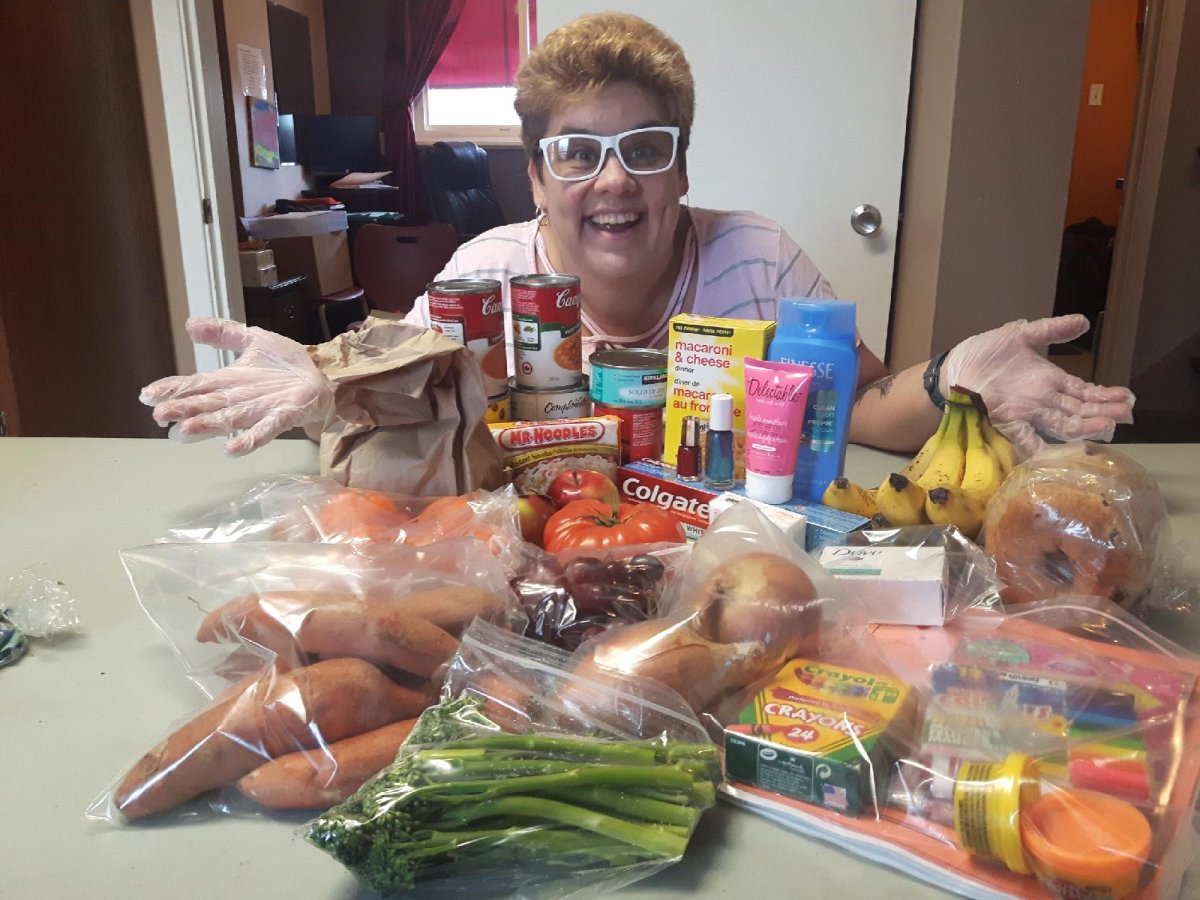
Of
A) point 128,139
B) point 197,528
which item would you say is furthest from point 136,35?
point 197,528

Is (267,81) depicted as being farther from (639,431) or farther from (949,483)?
(949,483)

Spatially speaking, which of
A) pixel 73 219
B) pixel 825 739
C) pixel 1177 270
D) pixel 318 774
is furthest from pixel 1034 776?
pixel 1177 270

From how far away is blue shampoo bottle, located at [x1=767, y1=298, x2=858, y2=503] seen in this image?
93 cm

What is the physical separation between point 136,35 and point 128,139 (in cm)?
28

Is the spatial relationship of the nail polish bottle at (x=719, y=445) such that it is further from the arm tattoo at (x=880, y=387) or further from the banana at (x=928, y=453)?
the arm tattoo at (x=880, y=387)

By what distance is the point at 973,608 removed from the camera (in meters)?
0.74

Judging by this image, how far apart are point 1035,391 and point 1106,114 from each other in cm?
564

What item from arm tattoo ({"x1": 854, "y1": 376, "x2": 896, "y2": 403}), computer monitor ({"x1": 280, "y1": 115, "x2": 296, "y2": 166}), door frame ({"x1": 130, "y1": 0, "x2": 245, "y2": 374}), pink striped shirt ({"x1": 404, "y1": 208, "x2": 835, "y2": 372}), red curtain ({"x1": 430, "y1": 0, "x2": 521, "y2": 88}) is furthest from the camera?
red curtain ({"x1": 430, "y1": 0, "x2": 521, "y2": 88})

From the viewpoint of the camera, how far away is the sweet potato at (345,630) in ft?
2.05

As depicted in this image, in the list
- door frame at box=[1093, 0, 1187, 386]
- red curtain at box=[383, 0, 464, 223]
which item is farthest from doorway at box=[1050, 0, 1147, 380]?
red curtain at box=[383, 0, 464, 223]

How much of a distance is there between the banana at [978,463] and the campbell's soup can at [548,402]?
1.39 ft

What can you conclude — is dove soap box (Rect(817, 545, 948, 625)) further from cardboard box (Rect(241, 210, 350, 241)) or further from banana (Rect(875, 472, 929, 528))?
cardboard box (Rect(241, 210, 350, 241))

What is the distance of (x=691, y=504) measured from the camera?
0.95 metres

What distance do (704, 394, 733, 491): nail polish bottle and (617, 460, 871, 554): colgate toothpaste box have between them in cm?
2
